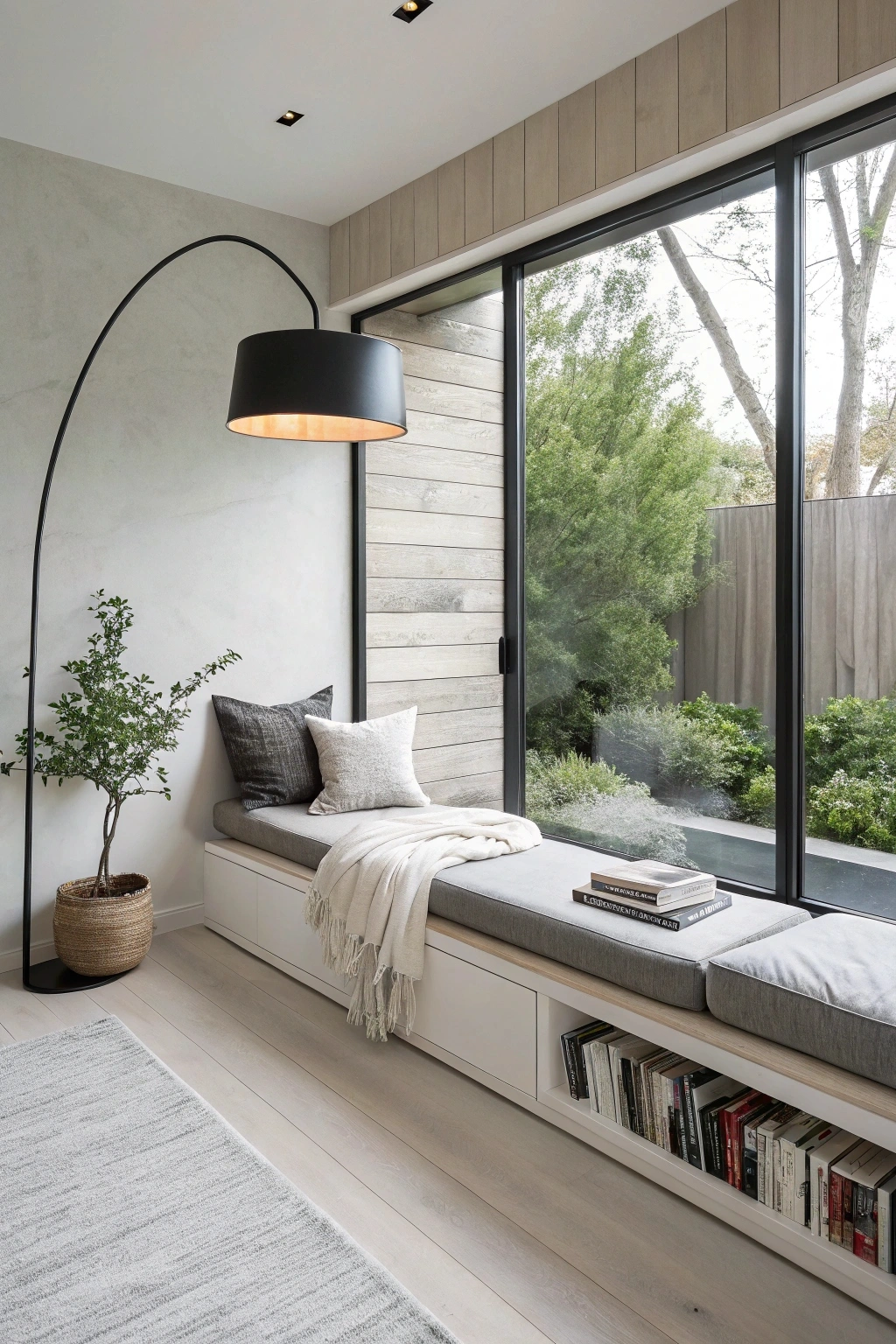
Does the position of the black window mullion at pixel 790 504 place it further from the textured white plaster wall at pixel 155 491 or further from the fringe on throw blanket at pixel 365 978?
the textured white plaster wall at pixel 155 491

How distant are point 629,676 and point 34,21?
8.13ft

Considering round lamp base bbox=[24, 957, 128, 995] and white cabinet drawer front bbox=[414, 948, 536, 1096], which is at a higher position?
white cabinet drawer front bbox=[414, 948, 536, 1096]

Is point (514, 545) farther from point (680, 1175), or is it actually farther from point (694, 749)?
point (680, 1175)

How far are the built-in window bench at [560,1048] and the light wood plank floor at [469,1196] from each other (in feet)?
0.14

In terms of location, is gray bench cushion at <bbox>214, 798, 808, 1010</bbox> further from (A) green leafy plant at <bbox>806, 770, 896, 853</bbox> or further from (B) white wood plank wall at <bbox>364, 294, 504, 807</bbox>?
(B) white wood plank wall at <bbox>364, 294, 504, 807</bbox>

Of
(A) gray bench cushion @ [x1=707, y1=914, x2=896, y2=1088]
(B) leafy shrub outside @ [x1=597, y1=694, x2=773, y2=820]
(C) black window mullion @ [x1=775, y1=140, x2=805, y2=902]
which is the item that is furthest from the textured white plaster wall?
(A) gray bench cushion @ [x1=707, y1=914, x2=896, y2=1088]

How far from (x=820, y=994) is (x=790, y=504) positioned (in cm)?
131

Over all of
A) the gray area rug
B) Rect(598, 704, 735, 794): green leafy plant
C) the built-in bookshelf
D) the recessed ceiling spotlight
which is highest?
the recessed ceiling spotlight

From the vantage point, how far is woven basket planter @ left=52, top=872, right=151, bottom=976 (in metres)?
3.04

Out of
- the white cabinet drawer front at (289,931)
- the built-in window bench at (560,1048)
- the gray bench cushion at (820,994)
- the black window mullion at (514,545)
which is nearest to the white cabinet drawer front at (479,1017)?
the built-in window bench at (560,1048)

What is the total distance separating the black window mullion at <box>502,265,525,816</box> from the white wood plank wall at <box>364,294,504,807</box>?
0.16ft

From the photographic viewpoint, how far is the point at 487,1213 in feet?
6.24

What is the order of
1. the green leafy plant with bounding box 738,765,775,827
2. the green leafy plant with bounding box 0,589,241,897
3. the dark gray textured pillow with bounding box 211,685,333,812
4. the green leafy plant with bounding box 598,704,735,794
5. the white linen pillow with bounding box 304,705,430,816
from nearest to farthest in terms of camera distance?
the green leafy plant with bounding box 738,765,775,827 → the green leafy plant with bounding box 598,704,735,794 → the green leafy plant with bounding box 0,589,241,897 → the white linen pillow with bounding box 304,705,430,816 → the dark gray textured pillow with bounding box 211,685,333,812

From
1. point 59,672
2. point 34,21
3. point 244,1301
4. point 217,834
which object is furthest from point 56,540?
point 244,1301
